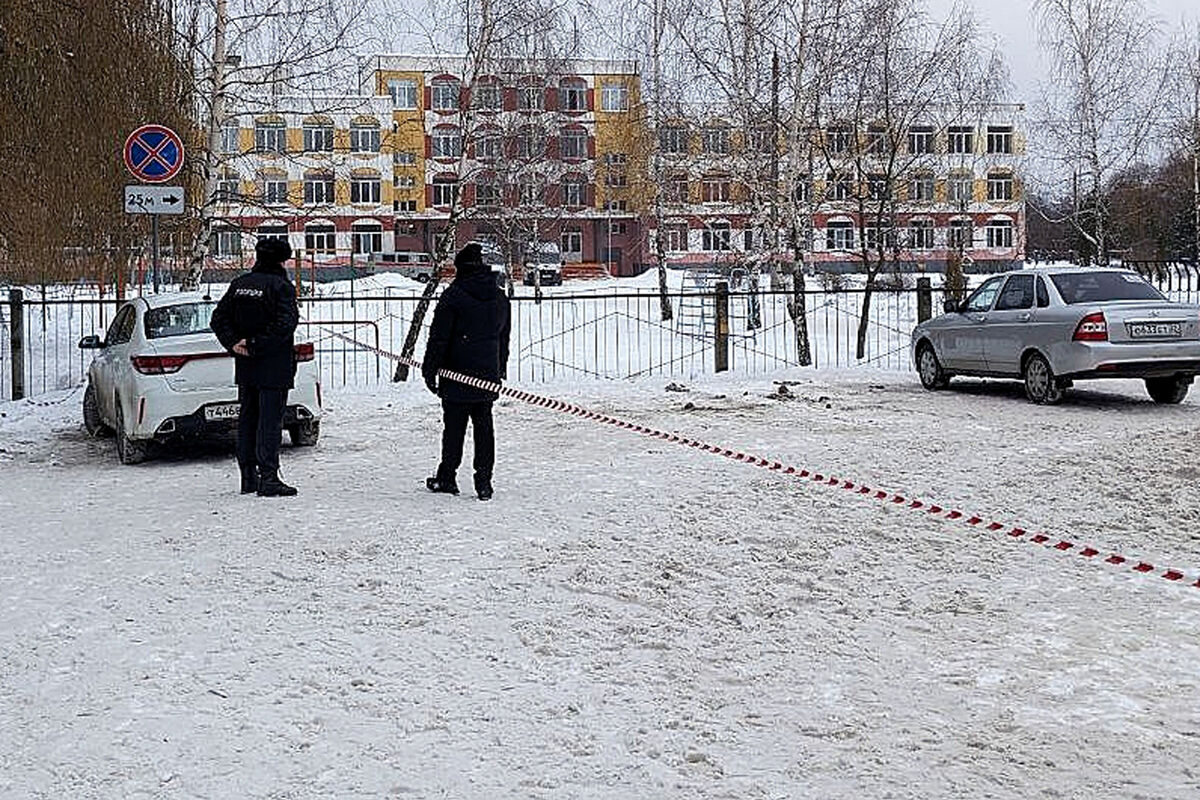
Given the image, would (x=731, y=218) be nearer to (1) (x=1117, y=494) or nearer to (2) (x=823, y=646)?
(1) (x=1117, y=494)

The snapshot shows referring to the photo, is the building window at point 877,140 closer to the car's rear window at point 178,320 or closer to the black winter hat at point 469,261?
the car's rear window at point 178,320

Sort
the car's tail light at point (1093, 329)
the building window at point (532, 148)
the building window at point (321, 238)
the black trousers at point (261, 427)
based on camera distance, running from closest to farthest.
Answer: the black trousers at point (261, 427) < the car's tail light at point (1093, 329) < the building window at point (532, 148) < the building window at point (321, 238)

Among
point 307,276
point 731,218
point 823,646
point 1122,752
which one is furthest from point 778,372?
point 307,276

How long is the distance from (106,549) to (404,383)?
11.4 meters

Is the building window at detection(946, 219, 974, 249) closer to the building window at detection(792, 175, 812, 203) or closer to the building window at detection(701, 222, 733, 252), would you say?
the building window at detection(701, 222, 733, 252)

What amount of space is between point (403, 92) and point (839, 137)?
37883 mm

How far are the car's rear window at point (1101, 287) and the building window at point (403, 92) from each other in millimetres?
48240

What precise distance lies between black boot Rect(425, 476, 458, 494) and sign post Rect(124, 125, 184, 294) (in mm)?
5816

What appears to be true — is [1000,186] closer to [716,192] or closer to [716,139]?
[716,192]

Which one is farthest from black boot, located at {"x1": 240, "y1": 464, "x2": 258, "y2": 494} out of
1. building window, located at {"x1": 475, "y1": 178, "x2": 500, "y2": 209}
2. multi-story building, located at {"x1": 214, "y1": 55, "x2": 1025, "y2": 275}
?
building window, located at {"x1": 475, "y1": 178, "x2": 500, "y2": 209}

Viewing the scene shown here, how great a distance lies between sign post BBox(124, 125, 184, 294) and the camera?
14.0 metres

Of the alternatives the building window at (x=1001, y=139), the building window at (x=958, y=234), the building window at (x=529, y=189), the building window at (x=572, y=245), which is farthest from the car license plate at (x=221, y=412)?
the building window at (x=572, y=245)

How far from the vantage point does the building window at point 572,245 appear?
77438mm

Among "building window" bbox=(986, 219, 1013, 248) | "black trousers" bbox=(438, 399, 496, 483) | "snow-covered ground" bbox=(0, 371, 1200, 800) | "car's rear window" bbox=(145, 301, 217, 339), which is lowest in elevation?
"snow-covered ground" bbox=(0, 371, 1200, 800)
